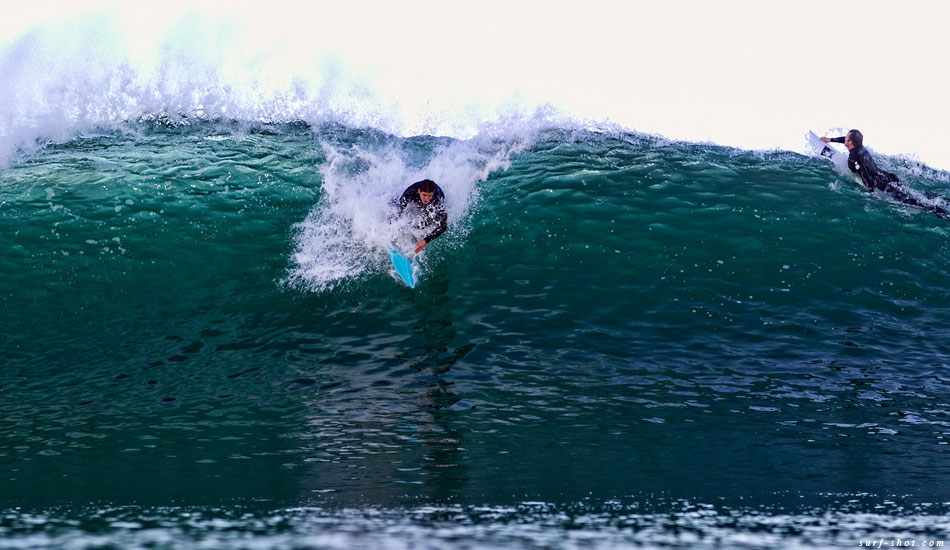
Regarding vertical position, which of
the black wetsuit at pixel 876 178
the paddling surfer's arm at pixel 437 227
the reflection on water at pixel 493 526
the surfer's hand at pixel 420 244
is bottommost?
the reflection on water at pixel 493 526

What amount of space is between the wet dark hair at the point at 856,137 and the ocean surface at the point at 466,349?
0.80 metres

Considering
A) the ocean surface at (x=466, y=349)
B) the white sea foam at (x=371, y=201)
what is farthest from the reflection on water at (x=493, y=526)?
the white sea foam at (x=371, y=201)

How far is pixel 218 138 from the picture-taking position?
15.0 m

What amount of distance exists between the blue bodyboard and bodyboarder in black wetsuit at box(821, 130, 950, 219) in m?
8.87

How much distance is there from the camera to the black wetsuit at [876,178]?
13398mm

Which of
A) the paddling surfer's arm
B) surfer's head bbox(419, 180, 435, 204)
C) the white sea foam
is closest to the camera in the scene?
surfer's head bbox(419, 180, 435, 204)

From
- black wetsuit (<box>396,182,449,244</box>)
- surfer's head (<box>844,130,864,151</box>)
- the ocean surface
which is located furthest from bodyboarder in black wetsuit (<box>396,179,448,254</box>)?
surfer's head (<box>844,130,864,151</box>)

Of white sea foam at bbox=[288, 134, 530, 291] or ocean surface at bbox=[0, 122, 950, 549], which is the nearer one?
ocean surface at bbox=[0, 122, 950, 549]

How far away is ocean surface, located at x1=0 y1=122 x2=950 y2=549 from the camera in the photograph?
4.73 m

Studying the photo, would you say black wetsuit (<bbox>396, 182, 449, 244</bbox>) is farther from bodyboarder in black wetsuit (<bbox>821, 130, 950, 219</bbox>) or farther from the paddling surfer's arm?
bodyboarder in black wetsuit (<bbox>821, 130, 950, 219</bbox>)

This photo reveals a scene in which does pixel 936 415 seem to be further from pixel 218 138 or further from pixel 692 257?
pixel 218 138

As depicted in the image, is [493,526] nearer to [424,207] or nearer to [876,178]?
[424,207]

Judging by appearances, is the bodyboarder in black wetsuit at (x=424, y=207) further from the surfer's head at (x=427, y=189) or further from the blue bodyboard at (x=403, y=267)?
the blue bodyboard at (x=403, y=267)

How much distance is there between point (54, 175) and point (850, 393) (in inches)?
490
